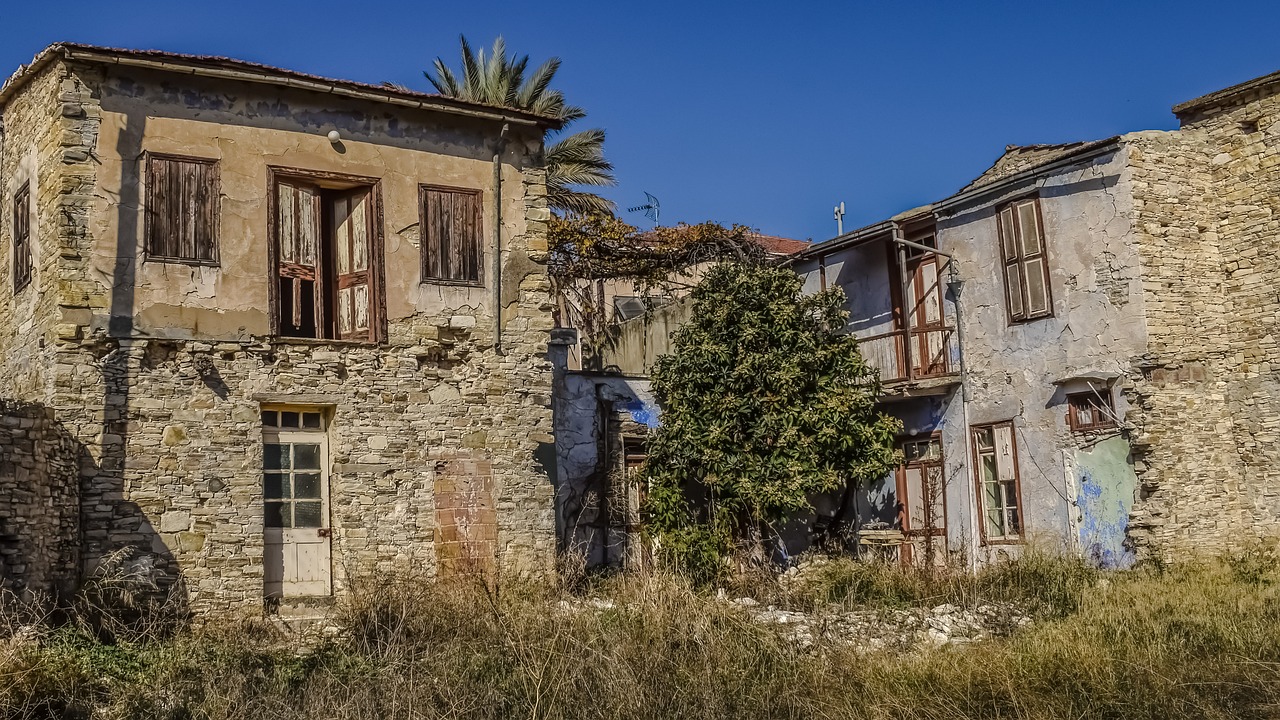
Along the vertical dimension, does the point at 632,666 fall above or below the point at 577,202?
below

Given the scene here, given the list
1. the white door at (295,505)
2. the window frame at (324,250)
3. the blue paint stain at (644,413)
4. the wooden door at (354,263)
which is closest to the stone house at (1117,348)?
the blue paint stain at (644,413)

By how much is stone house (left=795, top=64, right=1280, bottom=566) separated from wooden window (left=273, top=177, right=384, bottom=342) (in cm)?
762

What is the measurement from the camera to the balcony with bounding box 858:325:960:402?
18.9m

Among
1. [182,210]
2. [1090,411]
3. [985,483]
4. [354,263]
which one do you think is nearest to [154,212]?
[182,210]

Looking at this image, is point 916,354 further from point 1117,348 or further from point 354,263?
point 354,263

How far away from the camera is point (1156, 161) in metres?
16.6

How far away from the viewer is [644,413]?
62.9 ft

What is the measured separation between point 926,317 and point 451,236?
759 centimetres

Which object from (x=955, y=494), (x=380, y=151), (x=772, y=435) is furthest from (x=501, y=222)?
(x=955, y=494)

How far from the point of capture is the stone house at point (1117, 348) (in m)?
16.0

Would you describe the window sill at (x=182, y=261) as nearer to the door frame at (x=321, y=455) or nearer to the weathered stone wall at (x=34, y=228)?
the weathered stone wall at (x=34, y=228)

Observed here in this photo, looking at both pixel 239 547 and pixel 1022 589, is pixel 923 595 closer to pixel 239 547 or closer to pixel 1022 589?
pixel 1022 589

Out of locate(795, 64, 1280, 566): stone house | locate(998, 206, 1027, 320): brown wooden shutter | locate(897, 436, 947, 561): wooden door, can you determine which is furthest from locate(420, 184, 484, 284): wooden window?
locate(998, 206, 1027, 320): brown wooden shutter

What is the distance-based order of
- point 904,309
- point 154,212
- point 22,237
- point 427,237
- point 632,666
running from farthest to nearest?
point 904,309 → point 427,237 → point 22,237 → point 154,212 → point 632,666
